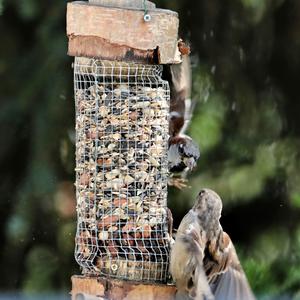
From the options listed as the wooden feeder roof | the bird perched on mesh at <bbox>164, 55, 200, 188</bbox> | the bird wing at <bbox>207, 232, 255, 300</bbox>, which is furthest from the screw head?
the bird wing at <bbox>207, 232, 255, 300</bbox>

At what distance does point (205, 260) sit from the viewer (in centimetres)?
324

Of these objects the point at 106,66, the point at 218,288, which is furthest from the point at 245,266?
the point at 106,66

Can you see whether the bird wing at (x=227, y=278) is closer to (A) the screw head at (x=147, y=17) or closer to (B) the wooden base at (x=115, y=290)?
(B) the wooden base at (x=115, y=290)

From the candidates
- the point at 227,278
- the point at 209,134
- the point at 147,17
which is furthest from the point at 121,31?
the point at 209,134

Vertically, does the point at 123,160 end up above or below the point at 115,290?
above

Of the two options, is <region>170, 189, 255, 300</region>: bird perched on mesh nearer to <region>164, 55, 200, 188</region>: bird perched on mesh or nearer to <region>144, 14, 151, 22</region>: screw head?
<region>164, 55, 200, 188</region>: bird perched on mesh

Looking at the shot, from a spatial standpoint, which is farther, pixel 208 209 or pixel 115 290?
pixel 208 209

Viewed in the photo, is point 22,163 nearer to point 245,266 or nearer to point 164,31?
point 245,266

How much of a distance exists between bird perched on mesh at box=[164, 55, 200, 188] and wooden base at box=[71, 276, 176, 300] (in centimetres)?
47

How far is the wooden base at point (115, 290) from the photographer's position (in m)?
3.08

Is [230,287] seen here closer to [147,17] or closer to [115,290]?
[115,290]

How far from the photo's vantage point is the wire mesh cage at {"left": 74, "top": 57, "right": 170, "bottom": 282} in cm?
317

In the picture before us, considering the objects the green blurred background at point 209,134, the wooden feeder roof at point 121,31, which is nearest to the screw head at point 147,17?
the wooden feeder roof at point 121,31

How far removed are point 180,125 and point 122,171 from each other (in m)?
0.50
